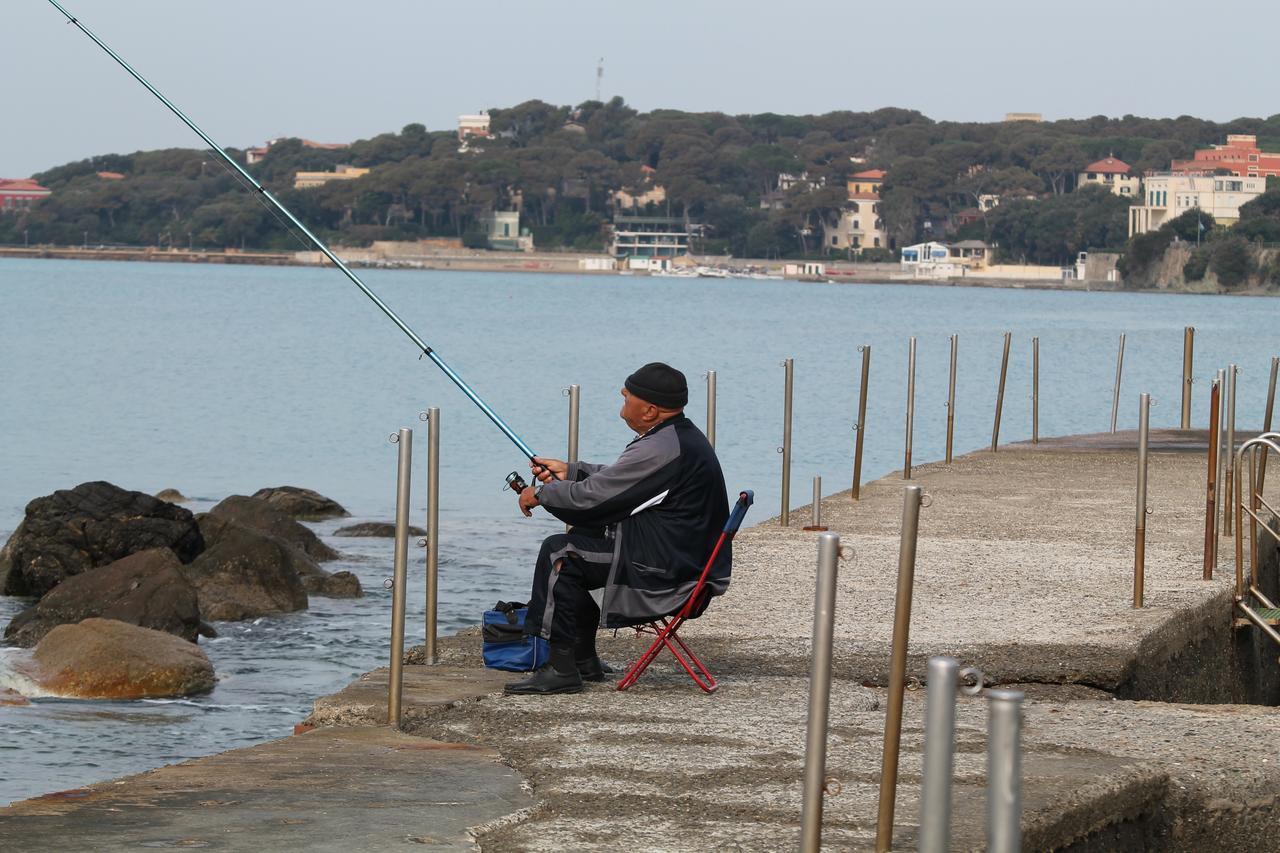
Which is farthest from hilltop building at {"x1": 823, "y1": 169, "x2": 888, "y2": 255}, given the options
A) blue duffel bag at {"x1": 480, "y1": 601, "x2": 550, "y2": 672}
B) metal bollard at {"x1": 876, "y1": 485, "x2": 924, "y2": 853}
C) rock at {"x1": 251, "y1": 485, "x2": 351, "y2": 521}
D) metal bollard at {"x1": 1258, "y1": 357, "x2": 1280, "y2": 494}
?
metal bollard at {"x1": 876, "y1": 485, "x2": 924, "y2": 853}

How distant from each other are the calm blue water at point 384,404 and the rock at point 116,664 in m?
0.16

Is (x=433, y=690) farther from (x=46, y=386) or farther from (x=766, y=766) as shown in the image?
(x=46, y=386)

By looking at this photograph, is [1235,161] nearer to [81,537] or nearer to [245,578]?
[81,537]

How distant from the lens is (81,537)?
46.0 feet

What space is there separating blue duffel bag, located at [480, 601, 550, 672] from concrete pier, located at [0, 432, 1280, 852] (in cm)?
8

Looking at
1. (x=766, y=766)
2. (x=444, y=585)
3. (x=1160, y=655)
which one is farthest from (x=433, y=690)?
(x=444, y=585)

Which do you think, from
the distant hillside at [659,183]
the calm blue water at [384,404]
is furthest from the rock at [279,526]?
the distant hillside at [659,183]

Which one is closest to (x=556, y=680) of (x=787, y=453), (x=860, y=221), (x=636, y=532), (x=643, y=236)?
(x=636, y=532)

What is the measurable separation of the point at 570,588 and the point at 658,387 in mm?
721

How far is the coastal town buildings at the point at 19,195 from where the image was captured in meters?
175

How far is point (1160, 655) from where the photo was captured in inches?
308

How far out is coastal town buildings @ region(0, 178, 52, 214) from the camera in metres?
175

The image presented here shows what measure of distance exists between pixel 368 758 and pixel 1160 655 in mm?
3594

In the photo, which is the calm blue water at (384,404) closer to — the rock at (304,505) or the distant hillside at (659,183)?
the rock at (304,505)
